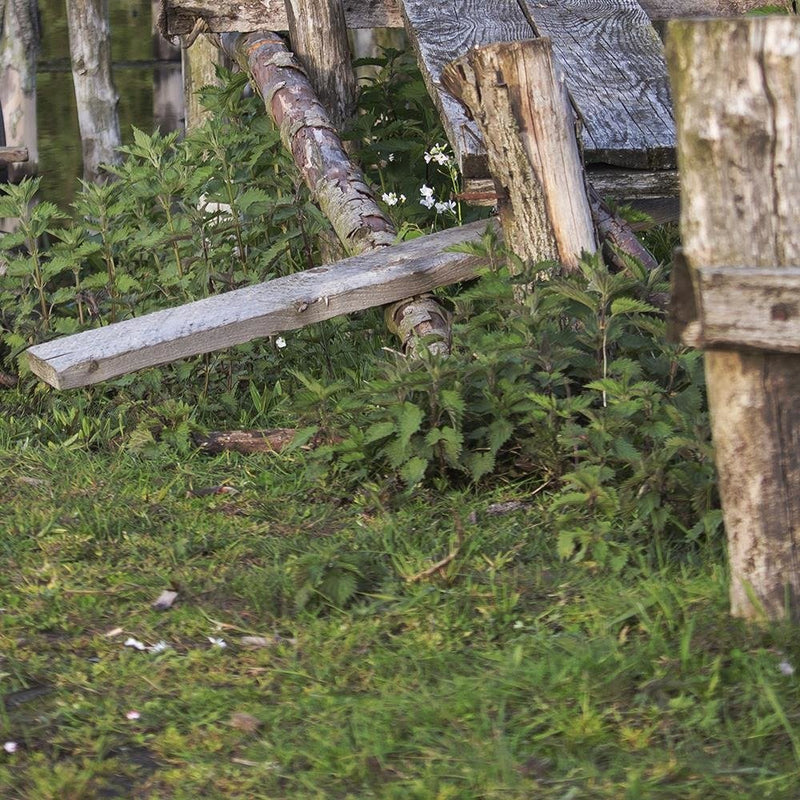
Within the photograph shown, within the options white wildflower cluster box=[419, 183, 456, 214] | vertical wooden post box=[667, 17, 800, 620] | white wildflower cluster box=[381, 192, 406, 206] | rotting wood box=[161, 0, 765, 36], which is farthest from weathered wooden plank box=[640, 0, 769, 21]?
Result: vertical wooden post box=[667, 17, 800, 620]

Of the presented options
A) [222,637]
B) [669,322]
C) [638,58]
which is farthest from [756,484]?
[638,58]

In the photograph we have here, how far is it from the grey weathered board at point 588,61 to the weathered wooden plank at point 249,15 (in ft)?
2.60

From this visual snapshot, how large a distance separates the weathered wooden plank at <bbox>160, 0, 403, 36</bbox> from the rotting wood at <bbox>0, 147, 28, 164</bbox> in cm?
115

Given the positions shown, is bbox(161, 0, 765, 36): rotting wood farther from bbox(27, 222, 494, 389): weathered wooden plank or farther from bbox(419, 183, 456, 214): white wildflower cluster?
bbox(27, 222, 494, 389): weathered wooden plank

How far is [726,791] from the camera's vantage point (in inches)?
105

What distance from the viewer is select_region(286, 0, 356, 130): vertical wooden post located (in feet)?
20.4

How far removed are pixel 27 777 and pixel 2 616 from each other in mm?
846

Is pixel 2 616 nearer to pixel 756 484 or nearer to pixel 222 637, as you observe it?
pixel 222 637

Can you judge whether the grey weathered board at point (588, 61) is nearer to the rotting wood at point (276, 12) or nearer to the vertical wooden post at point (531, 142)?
the vertical wooden post at point (531, 142)

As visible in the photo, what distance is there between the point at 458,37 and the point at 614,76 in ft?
2.46

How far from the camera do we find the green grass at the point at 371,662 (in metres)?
2.81

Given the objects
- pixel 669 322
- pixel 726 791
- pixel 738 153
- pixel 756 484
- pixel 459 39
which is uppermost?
pixel 459 39

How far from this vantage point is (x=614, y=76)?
16.7 ft

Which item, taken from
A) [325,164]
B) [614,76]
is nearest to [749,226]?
[614,76]
